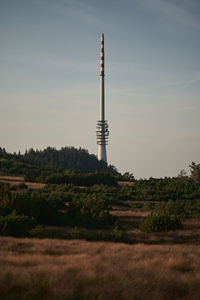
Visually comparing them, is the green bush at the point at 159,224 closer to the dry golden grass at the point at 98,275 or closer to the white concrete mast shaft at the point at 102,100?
the dry golden grass at the point at 98,275

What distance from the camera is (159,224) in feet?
64.5

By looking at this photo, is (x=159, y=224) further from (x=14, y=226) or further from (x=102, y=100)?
(x=102, y=100)

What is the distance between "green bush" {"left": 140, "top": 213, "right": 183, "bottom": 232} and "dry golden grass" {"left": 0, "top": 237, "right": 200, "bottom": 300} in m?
8.09

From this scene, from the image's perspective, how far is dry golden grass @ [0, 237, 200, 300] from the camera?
266 inches

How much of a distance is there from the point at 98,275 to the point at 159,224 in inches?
495

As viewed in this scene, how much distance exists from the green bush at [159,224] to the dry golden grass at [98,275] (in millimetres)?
8089

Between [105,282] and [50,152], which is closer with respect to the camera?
[105,282]

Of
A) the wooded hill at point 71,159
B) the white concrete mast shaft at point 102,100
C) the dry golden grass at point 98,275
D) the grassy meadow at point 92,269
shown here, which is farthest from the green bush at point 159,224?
the white concrete mast shaft at point 102,100

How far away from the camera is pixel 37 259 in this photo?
9133 mm

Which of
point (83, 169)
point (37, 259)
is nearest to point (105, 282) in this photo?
point (37, 259)

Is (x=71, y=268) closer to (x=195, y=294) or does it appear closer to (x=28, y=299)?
(x=28, y=299)

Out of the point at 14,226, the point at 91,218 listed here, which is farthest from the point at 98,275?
the point at 91,218

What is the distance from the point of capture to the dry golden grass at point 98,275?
266 inches

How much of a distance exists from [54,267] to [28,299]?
61.5 inches
